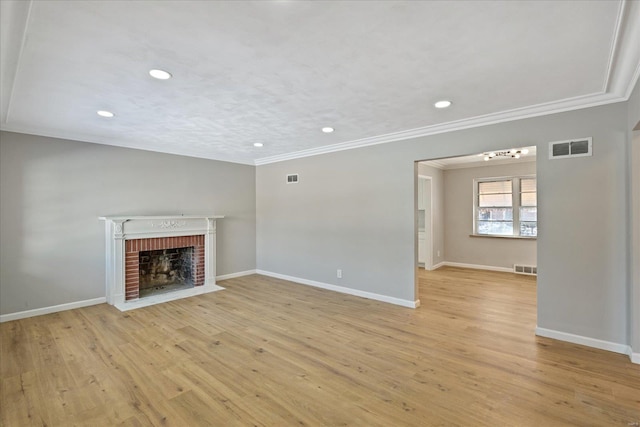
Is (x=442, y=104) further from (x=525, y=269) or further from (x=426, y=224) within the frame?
(x=525, y=269)

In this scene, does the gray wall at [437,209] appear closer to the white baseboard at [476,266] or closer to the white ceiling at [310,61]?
the white baseboard at [476,266]

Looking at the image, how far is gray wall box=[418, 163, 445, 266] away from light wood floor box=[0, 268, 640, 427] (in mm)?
3176

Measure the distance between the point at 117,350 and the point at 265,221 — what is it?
3.83 metres

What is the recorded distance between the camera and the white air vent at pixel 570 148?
3043 mm

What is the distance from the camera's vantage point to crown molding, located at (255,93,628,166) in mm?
2963

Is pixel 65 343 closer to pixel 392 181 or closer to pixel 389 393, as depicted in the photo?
pixel 389 393

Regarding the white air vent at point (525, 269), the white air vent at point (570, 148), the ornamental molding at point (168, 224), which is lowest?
the white air vent at point (525, 269)

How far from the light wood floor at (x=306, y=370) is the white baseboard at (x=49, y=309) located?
0.13 meters

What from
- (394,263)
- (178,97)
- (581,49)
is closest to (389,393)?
(394,263)

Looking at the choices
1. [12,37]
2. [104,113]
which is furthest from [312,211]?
[12,37]

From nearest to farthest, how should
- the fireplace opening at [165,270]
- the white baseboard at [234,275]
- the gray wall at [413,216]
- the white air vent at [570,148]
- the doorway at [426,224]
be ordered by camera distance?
the gray wall at [413,216], the white air vent at [570,148], the fireplace opening at [165,270], the white baseboard at [234,275], the doorway at [426,224]

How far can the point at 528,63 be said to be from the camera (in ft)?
→ 7.50

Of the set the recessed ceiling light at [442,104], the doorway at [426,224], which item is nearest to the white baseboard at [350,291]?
the recessed ceiling light at [442,104]

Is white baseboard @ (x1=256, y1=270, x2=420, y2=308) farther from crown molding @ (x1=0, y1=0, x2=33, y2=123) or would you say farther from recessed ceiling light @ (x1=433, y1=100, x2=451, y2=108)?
crown molding @ (x1=0, y1=0, x2=33, y2=123)
